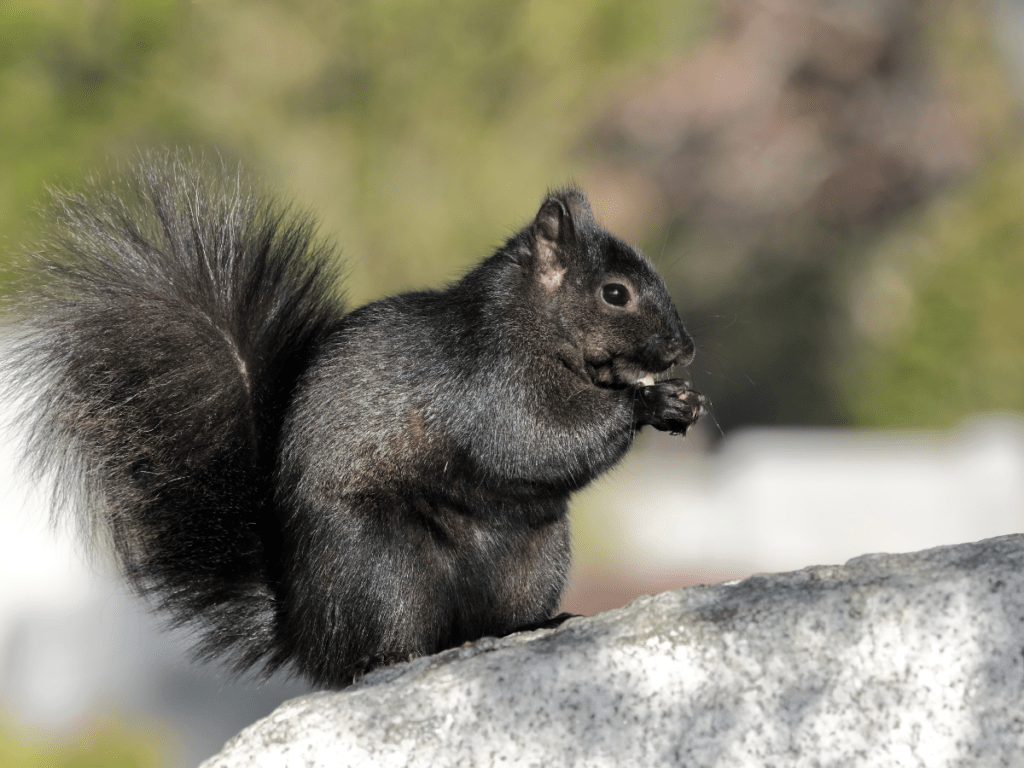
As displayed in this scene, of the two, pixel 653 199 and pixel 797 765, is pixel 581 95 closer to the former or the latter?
pixel 653 199

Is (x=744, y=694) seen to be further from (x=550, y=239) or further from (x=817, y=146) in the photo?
(x=817, y=146)

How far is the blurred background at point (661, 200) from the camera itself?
Result: 241 inches

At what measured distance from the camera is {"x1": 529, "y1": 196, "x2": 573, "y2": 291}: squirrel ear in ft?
8.11

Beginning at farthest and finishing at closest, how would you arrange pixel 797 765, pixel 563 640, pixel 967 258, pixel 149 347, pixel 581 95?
1. pixel 967 258
2. pixel 581 95
3. pixel 149 347
4. pixel 563 640
5. pixel 797 765

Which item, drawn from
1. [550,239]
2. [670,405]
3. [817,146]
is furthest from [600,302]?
[817,146]

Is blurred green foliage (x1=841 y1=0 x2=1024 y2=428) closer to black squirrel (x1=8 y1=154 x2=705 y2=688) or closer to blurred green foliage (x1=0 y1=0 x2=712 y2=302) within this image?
blurred green foliage (x1=0 y1=0 x2=712 y2=302)

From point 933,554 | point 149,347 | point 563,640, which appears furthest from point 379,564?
point 933,554

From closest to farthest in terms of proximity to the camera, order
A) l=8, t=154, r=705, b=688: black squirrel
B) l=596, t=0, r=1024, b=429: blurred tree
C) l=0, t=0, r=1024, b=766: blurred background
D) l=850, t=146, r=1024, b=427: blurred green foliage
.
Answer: l=8, t=154, r=705, b=688: black squirrel
l=0, t=0, r=1024, b=766: blurred background
l=850, t=146, r=1024, b=427: blurred green foliage
l=596, t=0, r=1024, b=429: blurred tree

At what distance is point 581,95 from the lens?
769 centimetres

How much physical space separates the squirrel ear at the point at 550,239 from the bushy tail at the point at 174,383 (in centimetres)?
45

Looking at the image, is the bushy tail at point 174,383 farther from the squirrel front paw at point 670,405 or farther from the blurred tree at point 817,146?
the blurred tree at point 817,146

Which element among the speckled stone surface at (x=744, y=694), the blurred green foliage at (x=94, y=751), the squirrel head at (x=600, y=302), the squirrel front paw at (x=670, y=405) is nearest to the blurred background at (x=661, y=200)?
the blurred green foliage at (x=94, y=751)

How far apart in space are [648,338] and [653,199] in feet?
23.3

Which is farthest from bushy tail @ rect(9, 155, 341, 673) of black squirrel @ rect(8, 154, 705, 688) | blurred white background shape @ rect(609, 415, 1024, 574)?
blurred white background shape @ rect(609, 415, 1024, 574)
